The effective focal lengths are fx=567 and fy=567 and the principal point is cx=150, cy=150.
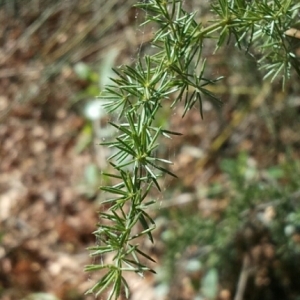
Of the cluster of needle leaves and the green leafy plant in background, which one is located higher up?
the green leafy plant in background

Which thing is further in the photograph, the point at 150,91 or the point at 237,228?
the point at 237,228

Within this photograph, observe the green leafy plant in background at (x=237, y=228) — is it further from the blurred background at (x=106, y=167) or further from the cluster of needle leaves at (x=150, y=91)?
the cluster of needle leaves at (x=150, y=91)

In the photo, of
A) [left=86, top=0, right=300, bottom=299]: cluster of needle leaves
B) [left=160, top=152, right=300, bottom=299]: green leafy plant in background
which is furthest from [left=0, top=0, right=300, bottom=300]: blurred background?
[left=86, top=0, right=300, bottom=299]: cluster of needle leaves

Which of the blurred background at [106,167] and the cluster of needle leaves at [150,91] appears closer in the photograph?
the cluster of needle leaves at [150,91]

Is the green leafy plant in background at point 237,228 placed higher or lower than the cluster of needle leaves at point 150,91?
higher

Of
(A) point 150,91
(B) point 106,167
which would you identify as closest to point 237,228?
(B) point 106,167

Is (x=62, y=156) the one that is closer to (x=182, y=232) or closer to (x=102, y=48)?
(x=102, y=48)

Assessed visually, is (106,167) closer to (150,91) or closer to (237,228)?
(237,228)

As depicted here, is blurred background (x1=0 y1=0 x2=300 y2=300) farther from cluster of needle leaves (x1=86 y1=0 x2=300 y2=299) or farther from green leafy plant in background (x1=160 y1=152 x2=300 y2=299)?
cluster of needle leaves (x1=86 y1=0 x2=300 y2=299)

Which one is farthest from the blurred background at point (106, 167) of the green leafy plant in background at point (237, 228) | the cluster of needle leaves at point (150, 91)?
the cluster of needle leaves at point (150, 91)
